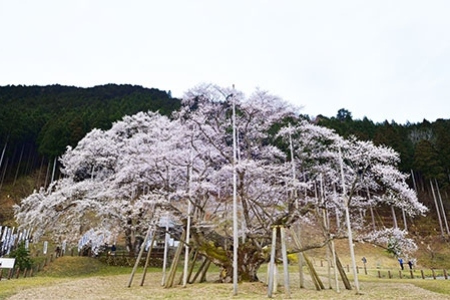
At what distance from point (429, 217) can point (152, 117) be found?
30.2 metres

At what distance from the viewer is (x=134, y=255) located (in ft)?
63.1

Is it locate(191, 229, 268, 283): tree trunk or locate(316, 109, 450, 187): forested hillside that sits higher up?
locate(316, 109, 450, 187): forested hillside

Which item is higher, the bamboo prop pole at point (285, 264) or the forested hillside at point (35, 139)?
the forested hillside at point (35, 139)

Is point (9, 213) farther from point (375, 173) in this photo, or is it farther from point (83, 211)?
point (375, 173)

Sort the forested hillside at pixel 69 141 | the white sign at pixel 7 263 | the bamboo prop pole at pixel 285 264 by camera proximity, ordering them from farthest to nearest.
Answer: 1. the forested hillside at pixel 69 141
2. the white sign at pixel 7 263
3. the bamboo prop pole at pixel 285 264

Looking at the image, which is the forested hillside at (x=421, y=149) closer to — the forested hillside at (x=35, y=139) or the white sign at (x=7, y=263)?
the forested hillside at (x=35, y=139)

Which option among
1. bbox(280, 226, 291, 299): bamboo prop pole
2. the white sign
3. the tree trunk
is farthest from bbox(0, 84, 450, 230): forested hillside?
bbox(280, 226, 291, 299): bamboo prop pole

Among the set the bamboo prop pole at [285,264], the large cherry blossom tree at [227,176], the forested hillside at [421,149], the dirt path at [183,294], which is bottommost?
the dirt path at [183,294]

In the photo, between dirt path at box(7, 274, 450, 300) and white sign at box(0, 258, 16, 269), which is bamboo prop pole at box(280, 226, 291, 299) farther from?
white sign at box(0, 258, 16, 269)

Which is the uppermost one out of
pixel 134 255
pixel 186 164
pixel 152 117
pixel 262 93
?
pixel 152 117

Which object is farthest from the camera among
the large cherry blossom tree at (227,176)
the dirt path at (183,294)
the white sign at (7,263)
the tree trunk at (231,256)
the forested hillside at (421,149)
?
the forested hillside at (421,149)

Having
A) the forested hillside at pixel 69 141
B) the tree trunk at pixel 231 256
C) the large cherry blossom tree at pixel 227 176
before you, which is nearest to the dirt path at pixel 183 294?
the tree trunk at pixel 231 256

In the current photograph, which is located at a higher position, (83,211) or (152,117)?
(152,117)

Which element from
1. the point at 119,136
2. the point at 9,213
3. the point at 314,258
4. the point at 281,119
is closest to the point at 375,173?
the point at 281,119
